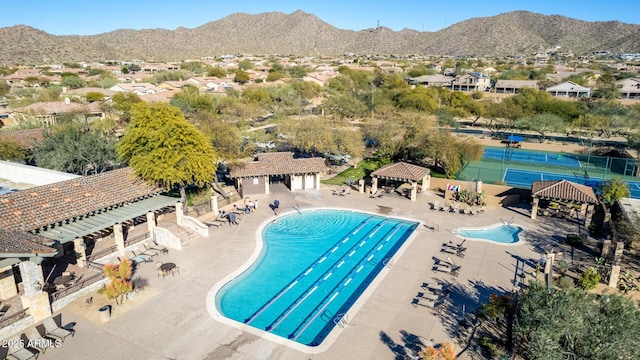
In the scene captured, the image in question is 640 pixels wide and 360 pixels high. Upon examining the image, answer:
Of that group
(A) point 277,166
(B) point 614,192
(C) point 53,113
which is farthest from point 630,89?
(C) point 53,113

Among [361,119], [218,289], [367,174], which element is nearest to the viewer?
[218,289]

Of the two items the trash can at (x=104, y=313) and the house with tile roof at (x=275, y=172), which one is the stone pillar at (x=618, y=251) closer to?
the house with tile roof at (x=275, y=172)

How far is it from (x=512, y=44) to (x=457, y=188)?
196143 millimetres

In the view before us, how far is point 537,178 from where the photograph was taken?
129 ft

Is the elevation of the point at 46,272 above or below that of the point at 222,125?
below

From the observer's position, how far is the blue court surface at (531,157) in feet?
149

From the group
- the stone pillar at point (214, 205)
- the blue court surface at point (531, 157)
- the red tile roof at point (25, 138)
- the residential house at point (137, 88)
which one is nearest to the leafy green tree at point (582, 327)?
the stone pillar at point (214, 205)

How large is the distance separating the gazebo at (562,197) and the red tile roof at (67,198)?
24.0m

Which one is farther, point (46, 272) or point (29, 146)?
point (29, 146)

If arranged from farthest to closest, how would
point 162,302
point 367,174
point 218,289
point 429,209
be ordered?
point 367,174 → point 429,209 → point 218,289 → point 162,302

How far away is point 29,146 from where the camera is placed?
33594 millimetres

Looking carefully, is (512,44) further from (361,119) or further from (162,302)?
(162,302)

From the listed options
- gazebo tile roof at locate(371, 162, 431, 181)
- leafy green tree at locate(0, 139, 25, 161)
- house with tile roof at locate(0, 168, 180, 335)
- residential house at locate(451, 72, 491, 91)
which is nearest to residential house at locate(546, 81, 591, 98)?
residential house at locate(451, 72, 491, 91)

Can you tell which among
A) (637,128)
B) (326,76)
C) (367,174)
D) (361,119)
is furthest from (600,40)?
(367,174)
